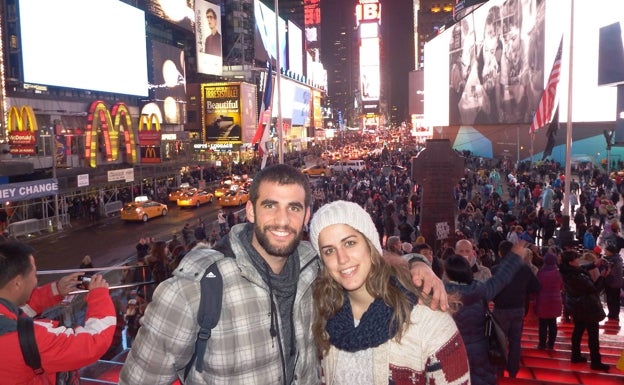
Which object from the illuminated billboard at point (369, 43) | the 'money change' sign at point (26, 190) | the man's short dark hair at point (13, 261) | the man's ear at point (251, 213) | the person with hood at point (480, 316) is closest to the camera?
the man's ear at point (251, 213)

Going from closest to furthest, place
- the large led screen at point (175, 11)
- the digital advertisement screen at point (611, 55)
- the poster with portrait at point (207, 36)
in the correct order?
the digital advertisement screen at point (611, 55), the large led screen at point (175, 11), the poster with portrait at point (207, 36)

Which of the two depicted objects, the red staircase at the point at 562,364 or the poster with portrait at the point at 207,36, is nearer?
the red staircase at the point at 562,364

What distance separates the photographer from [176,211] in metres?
34.2

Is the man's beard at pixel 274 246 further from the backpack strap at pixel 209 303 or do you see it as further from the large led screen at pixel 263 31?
the large led screen at pixel 263 31

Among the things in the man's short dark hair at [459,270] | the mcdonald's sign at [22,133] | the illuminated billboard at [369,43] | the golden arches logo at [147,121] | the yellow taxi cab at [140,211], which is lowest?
the yellow taxi cab at [140,211]

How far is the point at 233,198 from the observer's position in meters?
35.0

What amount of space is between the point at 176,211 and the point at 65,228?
754cm

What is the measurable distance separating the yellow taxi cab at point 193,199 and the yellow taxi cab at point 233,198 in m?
1.80

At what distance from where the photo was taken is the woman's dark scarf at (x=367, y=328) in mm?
2906

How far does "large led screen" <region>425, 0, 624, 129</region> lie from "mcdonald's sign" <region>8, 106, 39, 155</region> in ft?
98.2

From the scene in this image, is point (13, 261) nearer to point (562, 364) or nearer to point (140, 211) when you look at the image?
point (562, 364)

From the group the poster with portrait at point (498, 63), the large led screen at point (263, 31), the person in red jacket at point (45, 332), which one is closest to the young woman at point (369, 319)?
the person in red jacket at point (45, 332)

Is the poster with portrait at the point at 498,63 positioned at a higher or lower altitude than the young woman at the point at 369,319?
higher

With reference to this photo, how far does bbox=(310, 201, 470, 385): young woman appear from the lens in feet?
9.35
